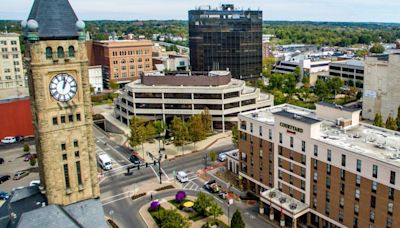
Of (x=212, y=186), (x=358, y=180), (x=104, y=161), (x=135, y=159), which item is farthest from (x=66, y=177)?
(x=135, y=159)

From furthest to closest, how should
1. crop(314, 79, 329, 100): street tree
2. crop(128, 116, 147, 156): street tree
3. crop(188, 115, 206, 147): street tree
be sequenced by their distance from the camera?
crop(314, 79, 329, 100): street tree < crop(188, 115, 206, 147): street tree < crop(128, 116, 147, 156): street tree

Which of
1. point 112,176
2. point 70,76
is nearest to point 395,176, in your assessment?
point 70,76

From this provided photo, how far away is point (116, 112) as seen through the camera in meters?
125

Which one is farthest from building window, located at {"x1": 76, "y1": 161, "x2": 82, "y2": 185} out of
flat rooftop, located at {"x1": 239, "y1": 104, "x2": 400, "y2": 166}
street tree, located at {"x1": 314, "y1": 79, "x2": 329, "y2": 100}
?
street tree, located at {"x1": 314, "y1": 79, "x2": 329, "y2": 100}

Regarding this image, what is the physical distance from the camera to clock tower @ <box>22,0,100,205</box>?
39500 mm

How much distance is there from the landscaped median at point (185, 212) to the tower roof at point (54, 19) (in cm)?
2962

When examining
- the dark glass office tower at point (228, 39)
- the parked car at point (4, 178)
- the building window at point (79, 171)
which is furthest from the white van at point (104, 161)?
the dark glass office tower at point (228, 39)

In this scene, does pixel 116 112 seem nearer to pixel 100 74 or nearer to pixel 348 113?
pixel 100 74

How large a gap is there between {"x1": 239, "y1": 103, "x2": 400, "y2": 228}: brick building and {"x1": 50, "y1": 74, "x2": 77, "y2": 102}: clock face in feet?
112

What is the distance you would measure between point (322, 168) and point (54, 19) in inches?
1634

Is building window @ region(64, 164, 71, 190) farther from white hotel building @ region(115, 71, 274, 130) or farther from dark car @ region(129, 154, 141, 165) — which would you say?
white hotel building @ region(115, 71, 274, 130)

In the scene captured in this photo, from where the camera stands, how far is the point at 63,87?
41625 millimetres

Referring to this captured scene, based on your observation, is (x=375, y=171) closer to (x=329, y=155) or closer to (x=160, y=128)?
(x=329, y=155)

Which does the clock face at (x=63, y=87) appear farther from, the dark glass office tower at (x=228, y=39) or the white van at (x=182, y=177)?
the dark glass office tower at (x=228, y=39)
